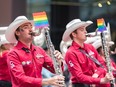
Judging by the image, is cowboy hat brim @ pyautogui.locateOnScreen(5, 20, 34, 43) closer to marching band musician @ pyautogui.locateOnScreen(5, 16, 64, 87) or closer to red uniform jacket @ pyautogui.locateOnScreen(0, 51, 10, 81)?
marching band musician @ pyautogui.locateOnScreen(5, 16, 64, 87)

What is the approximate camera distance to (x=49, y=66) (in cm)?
728

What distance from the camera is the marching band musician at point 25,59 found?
6.79 metres

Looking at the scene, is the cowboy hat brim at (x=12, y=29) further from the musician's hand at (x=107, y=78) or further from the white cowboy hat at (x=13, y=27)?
the musician's hand at (x=107, y=78)

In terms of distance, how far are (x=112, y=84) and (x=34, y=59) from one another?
1390mm

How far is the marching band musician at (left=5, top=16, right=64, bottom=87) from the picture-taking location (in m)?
6.79

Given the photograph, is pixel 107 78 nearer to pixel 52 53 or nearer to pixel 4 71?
pixel 52 53

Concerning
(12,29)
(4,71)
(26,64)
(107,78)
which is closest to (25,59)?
(26,64)

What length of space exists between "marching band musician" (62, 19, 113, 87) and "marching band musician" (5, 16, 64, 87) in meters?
0.90

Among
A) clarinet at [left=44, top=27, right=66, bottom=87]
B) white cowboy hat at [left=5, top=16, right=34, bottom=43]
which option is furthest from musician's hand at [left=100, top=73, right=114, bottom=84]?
white cowboy hat at [left=5, top=16, right=34, bottom=43]

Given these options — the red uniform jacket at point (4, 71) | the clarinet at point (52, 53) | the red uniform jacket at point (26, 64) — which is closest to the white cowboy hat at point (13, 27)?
the red uniform jacket at point (26, 64)

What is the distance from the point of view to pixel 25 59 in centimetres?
702

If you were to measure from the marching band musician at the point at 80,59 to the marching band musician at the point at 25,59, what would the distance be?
90 cm

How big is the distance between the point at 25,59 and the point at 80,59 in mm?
1374

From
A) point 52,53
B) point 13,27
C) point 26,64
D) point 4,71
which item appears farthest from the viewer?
point 4,71
